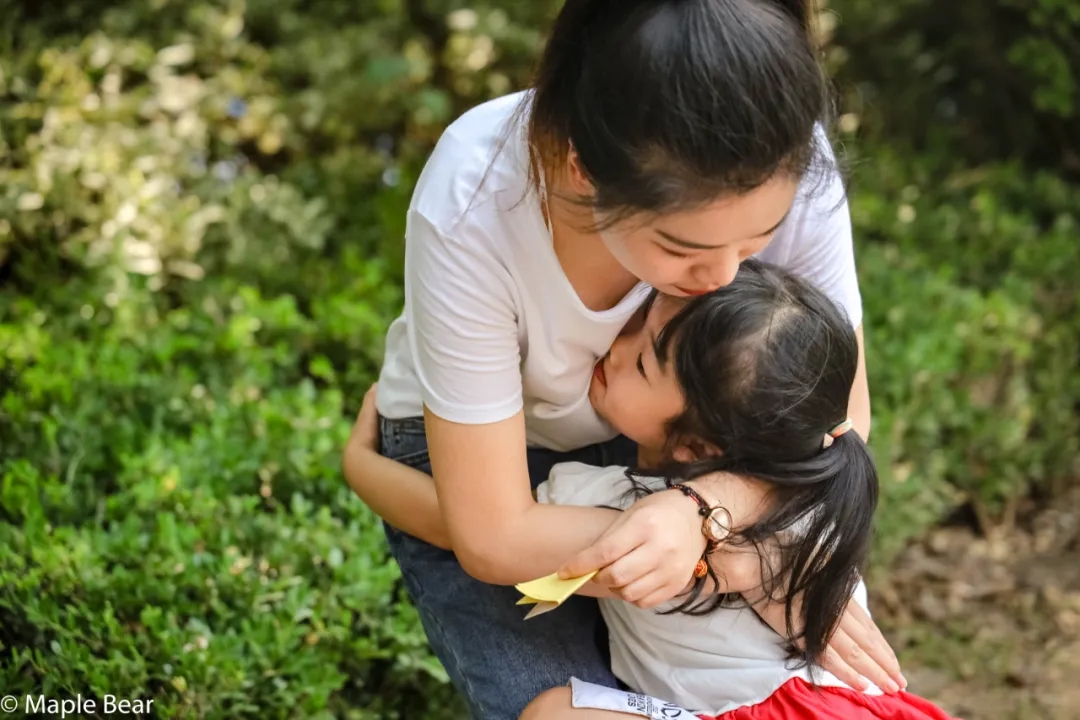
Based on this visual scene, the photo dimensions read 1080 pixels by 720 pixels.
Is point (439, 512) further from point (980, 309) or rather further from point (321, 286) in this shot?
point (980, 309)

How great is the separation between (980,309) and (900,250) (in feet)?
1.98

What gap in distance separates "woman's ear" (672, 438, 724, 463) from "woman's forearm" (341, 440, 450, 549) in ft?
1.32

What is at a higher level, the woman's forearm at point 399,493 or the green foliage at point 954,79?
the woman's forearm at point 399,493

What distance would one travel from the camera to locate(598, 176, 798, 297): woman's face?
1531mm

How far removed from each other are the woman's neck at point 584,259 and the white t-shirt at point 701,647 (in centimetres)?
A: 29

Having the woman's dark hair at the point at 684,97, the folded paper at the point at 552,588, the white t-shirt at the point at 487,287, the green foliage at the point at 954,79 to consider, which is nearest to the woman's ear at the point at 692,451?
the white t-shirt at the point at 487,287

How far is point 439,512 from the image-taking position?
1.91 m

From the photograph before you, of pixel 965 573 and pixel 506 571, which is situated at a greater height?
pixel 506 571

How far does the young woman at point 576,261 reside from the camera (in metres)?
1.46

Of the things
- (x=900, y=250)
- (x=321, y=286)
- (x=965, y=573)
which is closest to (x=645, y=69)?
(x=321, y=286)

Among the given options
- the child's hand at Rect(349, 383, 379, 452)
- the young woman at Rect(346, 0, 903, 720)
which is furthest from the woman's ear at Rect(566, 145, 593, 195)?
the child's hand at Rect(349, 383, 379, 452)

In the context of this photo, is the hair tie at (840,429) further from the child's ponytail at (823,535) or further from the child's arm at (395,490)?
the child's arm at (395,490)

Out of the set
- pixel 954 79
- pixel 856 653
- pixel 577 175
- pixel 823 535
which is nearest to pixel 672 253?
pixel 577 175

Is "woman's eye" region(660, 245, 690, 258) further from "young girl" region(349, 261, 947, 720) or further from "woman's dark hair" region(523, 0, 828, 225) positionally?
"young girl" region(349, 261, 947, 720)
